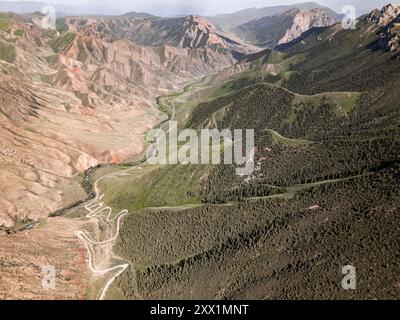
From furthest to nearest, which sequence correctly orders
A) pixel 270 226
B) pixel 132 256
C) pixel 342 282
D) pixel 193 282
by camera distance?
pixel 132 256 → pixel 270 226 → pixel 193 282 → pixel 342 282

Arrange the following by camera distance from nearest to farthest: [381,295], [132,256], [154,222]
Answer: [381,295]
[132,256]
[154,222]

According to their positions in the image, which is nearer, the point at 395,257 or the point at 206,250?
the point at 395,257

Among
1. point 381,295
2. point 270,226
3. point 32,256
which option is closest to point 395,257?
point 381,295

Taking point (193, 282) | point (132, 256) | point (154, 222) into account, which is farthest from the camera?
point (154, 222)
